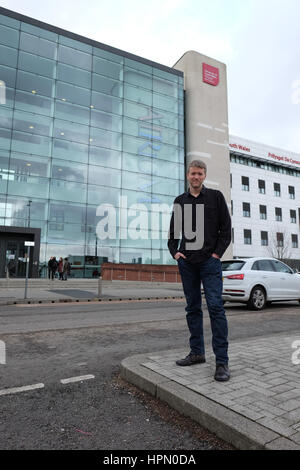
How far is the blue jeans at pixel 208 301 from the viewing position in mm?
2885

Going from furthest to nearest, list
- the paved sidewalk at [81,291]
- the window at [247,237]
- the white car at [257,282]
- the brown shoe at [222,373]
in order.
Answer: the window at [247,237] < the paved sidewalk at [81,291] < the white car at [257,282] < the brown shoe at [222,373]

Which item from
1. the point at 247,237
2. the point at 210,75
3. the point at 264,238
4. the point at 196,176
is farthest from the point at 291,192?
the point at 196,176

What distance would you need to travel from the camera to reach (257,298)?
9023 millimetres

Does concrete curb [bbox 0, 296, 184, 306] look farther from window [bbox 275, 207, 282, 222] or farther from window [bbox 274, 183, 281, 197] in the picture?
window [bbox 274, 183, 281, 197]

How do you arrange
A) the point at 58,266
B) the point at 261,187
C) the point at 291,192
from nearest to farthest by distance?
1. the point at 58,266
2. the point at 261,187
3. the point at 291,192

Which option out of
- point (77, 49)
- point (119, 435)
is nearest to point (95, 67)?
point (77, 49)

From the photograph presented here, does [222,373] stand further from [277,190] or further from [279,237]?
[277,190]

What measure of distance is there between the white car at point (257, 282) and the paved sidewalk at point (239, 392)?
5.13m

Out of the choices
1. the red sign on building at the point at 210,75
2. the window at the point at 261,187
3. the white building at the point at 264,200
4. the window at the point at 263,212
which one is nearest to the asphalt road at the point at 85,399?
the red sign on building at the point at 210,75

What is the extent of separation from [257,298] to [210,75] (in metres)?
30.7

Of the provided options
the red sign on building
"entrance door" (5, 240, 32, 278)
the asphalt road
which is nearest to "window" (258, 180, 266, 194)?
the red sign on building

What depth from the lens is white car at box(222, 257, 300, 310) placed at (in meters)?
8.84

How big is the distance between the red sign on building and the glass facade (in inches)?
219

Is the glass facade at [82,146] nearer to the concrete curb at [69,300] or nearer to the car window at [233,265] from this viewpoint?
the concrete curb at [69,300]
